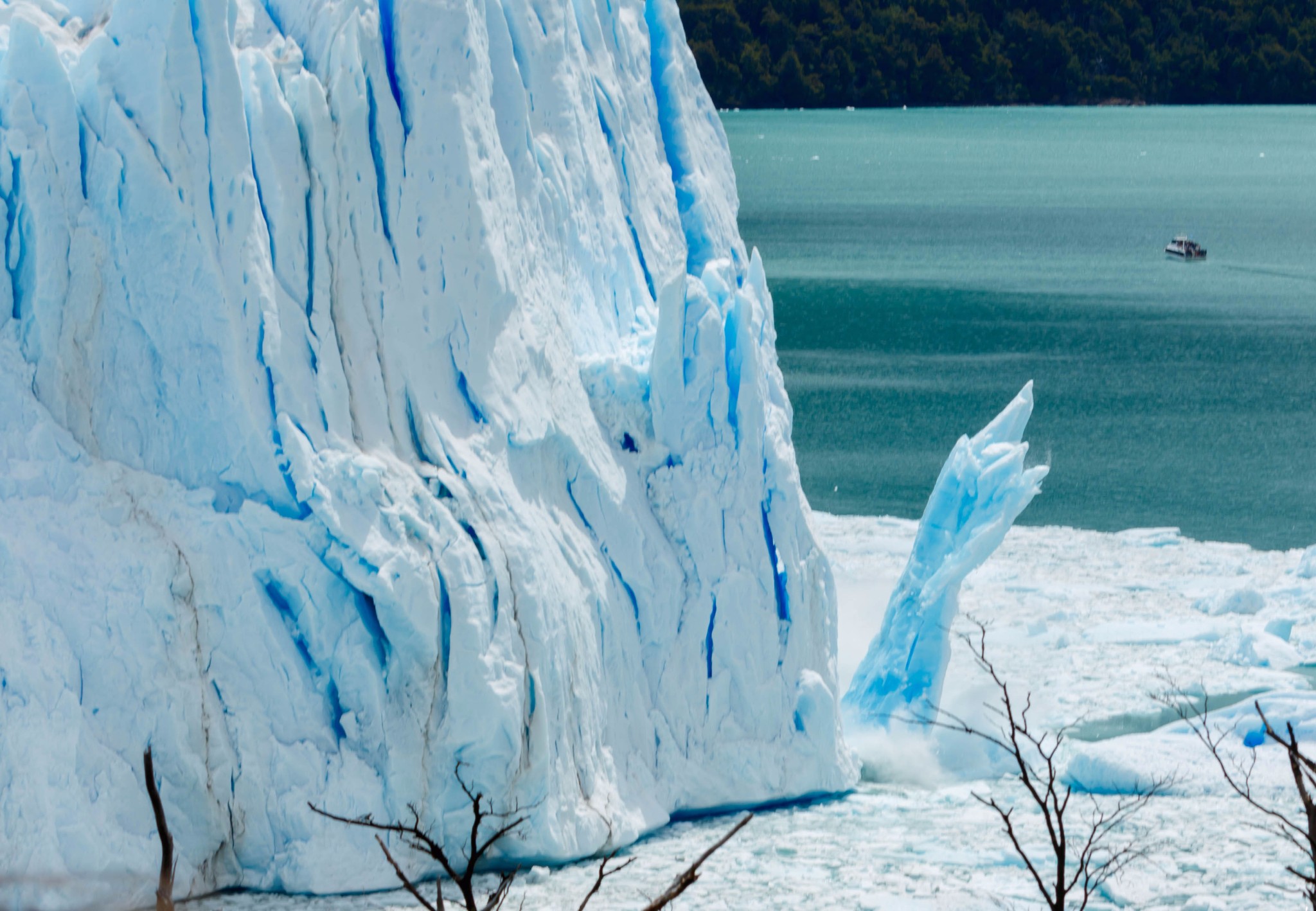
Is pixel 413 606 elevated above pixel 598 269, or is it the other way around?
pixel 598 269

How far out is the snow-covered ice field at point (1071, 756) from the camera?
285 inches

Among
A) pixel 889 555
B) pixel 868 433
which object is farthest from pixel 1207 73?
pixel 889 555

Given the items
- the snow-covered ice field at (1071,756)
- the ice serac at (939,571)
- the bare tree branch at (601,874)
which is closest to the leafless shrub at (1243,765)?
the snow-covered ice field at (1071,756)

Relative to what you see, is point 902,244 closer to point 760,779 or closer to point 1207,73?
point 760,779

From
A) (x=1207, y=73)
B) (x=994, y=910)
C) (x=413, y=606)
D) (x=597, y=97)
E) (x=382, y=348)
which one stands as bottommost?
(x=994, y=910)

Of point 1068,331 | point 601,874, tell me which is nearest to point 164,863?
point 601,874

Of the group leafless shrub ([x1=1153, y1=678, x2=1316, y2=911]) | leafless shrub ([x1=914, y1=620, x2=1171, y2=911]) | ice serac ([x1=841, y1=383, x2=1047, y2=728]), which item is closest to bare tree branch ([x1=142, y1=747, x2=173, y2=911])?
leafless shrub ([x1=1153, y1=678, x2=1316, y2=911])

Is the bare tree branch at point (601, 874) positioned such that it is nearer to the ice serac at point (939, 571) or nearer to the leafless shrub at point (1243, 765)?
the leafless shrub at point (1243, 765)

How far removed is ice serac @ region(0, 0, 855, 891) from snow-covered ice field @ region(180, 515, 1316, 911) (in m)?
0.38

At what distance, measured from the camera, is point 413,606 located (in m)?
7.08

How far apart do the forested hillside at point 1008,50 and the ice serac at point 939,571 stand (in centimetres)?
6229

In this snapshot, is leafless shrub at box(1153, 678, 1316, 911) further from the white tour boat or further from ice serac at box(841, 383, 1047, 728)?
the white tour boat

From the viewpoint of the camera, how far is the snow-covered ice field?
7238 millimetres

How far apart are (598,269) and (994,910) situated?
3.67 metres
